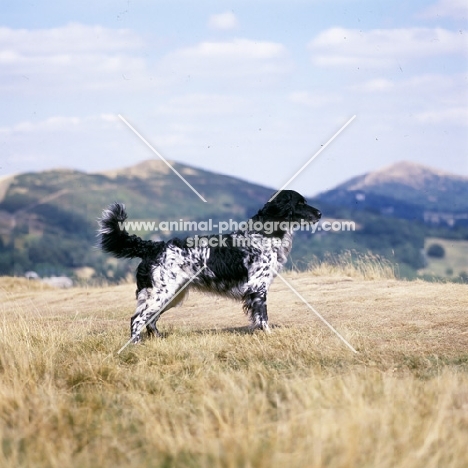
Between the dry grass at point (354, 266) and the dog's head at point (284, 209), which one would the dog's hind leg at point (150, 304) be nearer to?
the dog's head at point (284, 209)

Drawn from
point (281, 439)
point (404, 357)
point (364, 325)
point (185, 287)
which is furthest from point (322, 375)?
point (364, 325)

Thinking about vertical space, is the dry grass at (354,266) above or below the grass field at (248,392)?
above

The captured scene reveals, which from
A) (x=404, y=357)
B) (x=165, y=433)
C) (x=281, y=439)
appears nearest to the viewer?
(x=281, y=439)

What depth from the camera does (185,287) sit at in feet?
31.1

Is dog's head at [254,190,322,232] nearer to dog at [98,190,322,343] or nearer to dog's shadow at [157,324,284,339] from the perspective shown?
dog at [98,190,322,343]

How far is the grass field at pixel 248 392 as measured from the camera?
4898mm

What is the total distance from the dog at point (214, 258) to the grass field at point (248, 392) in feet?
1.54

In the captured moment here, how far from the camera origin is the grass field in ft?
16.1

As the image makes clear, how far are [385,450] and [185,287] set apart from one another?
507 centimetres

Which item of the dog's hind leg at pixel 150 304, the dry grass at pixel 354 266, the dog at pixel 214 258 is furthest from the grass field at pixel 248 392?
the dry grass at pixel 354 266

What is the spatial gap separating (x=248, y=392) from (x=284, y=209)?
3852mm

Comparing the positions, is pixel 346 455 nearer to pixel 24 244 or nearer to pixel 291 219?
pixel 291 219

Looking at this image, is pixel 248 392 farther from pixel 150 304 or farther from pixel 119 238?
pixel 119 238

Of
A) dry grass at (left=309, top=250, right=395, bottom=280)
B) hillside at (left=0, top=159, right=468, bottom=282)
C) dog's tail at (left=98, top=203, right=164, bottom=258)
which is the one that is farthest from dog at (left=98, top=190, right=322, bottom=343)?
hillside at (left=0, top=159, right=468, bottom=282)
